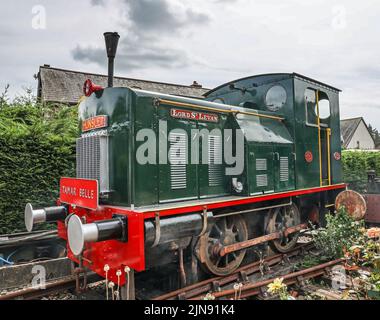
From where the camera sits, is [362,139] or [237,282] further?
[362,139]

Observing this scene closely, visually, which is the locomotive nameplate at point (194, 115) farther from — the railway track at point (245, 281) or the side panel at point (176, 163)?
the railway track at point (245, 281)

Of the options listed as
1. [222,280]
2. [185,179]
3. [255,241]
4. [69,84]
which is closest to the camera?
[185,179]

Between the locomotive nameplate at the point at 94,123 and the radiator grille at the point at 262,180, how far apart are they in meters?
2.62

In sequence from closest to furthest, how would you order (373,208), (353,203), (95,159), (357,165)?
(95,159)
(353,203)
(373,208)
(357,165)

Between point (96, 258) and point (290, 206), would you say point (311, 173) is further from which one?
point (96, 258)

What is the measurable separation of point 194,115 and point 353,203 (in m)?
4.42

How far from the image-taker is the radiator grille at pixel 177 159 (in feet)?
14.6

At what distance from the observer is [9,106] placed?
9234 millimetres

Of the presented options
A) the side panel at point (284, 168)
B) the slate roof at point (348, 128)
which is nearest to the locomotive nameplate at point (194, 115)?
the side panel at point (284, 168)

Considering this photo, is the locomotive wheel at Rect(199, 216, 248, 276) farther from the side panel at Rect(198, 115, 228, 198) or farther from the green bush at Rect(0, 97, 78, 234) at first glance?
the green bush at Rect(0, 97, 78, 234)

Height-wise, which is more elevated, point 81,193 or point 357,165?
point 357,165

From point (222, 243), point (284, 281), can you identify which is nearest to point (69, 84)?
point (222, 243)

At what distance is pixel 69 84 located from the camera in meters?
20.2

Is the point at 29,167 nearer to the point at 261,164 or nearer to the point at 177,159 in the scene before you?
the point at 177,159
